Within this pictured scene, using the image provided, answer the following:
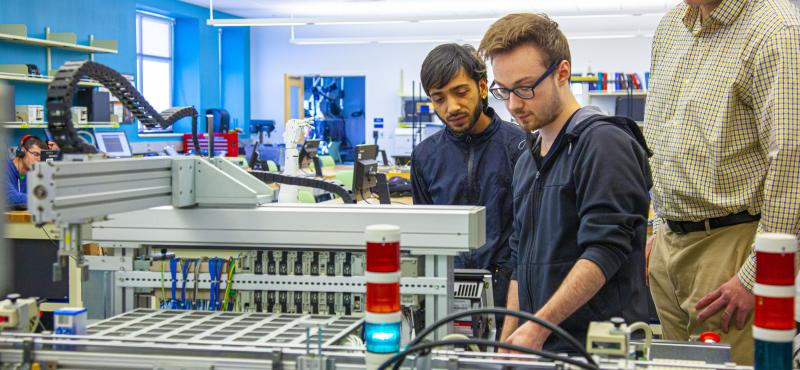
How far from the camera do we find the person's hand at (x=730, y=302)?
7.08 feet

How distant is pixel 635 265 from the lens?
73.3 inches

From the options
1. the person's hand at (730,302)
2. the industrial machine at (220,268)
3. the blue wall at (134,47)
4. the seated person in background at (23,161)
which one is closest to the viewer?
the industrial machine at (220,268)

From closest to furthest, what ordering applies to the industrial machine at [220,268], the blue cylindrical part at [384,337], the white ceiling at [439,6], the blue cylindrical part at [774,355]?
1. the blue cylindrical part at [774,355]
2. the blue cylindrical part at [384,337]
3. the industrial machine at [220,268]
4. the white ceiling at [439,6]

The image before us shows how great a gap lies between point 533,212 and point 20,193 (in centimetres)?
544

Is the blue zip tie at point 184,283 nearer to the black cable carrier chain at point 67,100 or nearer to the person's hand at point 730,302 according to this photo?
the black cable carrier chain at point 67,100

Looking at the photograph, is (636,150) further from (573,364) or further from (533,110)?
(573,364)

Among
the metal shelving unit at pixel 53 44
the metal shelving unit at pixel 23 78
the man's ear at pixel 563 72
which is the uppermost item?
the metal shelving unit at pixel 53 44

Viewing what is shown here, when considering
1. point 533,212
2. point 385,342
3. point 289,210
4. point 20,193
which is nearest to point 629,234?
point 533,212

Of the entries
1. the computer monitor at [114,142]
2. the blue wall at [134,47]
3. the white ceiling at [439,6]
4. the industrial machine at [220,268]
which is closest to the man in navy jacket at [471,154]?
the industrial machine at [220,268]

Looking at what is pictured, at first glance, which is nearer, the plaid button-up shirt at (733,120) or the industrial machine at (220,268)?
the industrial machine at (220,268)

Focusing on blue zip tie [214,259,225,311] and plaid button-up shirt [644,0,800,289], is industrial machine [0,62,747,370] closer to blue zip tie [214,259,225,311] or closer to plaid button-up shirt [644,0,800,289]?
blue zip tie [214,259,225,311]

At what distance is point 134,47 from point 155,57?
1468 mm

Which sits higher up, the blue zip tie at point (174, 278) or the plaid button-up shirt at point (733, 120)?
the plaid button-up shirt at point (733, 120)

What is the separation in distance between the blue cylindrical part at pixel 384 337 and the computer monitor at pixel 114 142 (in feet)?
30.8
